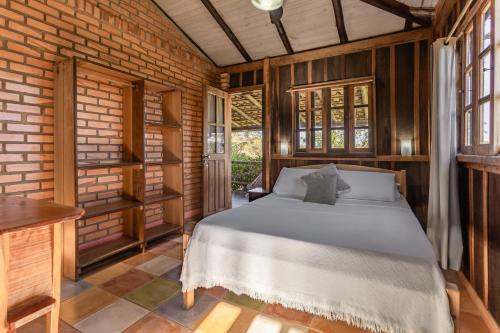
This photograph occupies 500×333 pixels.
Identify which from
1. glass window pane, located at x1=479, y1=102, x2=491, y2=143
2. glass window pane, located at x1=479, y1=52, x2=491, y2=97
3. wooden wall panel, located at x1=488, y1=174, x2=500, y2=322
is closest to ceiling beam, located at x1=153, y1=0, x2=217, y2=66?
glass window pane, located at x1=479, y1=52, x2=491, y2=97

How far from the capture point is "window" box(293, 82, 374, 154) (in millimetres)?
3719

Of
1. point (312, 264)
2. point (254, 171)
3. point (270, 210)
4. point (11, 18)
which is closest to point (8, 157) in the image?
point (11, 18)

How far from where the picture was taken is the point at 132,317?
183cm

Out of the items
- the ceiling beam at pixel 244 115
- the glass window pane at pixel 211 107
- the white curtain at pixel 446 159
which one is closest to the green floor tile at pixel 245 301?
the white curtain at pixel 446 159

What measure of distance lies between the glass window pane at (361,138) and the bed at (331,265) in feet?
5.45

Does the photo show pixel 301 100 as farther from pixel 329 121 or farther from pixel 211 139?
pixel 211 139

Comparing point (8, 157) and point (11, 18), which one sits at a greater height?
point (11, 18)

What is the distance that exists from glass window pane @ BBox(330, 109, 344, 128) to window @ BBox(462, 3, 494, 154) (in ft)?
5.31

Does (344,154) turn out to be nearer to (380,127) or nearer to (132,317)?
(380,127)

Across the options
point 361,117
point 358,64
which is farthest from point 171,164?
point 358,64

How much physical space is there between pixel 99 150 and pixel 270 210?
1975 mm

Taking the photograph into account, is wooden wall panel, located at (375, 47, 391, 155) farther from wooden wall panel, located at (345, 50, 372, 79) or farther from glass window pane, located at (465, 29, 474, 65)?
glass window pane, located at (465, 29, 474, 65)

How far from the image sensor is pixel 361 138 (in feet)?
12.2

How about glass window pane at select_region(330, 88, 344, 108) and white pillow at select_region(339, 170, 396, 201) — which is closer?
white pillow at select_region(339, 170, 396, 201)
